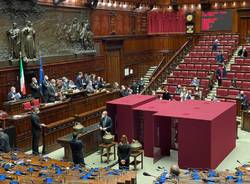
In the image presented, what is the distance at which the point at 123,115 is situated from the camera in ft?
41.4

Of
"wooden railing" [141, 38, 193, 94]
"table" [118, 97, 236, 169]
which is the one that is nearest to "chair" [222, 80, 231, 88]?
"wooden railing" [141, 38, 193, 94]

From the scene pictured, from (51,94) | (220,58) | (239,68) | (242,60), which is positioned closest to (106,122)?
(51,94)

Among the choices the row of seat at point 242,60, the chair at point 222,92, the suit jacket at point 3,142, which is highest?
the row of seat at point 242,60

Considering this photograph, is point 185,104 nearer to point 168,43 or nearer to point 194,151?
point 194,151

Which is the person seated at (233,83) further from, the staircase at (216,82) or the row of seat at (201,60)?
the row of seat at (201,60)

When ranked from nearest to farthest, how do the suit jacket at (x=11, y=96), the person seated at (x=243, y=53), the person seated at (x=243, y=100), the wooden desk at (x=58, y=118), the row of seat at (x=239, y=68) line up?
the wooden desk at (x=58, y=118) → the suit jacket at (x=11, y=96) → the person seated at (x=243, y=100) → the row of seat at (x=239, y=68) → the person seated at (x=243, y=53)

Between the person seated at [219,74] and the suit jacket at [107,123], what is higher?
the person seated at [219,74]

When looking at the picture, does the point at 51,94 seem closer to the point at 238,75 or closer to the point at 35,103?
the point at 35,103

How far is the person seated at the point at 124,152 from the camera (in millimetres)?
9930

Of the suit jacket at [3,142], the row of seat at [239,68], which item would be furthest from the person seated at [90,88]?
the row of seat at [239,68]

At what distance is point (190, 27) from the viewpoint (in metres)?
24.8

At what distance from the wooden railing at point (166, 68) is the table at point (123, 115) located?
5460mm

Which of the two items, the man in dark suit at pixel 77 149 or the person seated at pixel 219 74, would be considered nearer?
the man in dark suit at pixel 77 149

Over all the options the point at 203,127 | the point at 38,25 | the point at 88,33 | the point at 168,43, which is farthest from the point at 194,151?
the point at 168,43
